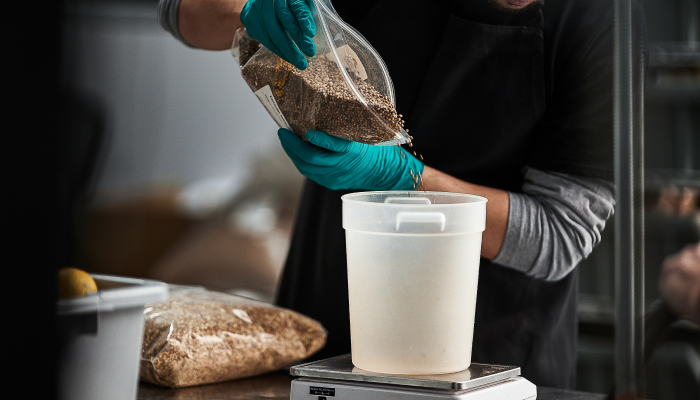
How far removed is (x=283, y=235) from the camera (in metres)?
2.01

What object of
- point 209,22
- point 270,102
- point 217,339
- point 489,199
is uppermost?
point 209,22

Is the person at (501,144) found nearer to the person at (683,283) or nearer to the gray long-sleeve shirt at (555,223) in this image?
the gray long-sleeve shirt at (555,223)

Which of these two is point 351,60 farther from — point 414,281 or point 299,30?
point 414,281

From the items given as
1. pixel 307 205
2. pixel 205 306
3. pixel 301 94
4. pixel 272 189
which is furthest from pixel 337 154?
pixel 272 189

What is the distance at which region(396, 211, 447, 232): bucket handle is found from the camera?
0.60m

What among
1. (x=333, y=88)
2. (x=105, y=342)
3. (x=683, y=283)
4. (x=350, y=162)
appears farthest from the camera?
(x=350, y=162)

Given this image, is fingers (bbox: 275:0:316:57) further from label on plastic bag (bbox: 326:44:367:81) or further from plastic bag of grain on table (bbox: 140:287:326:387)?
plastic bag of grain on table (bbox: 140:287:326:387)

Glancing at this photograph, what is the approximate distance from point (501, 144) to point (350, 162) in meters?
0.29

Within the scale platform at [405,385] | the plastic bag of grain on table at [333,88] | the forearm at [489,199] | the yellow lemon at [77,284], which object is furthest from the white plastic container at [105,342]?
the forearm at [489,199]

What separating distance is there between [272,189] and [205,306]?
1.28 m

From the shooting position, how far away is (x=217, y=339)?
858 millimetres

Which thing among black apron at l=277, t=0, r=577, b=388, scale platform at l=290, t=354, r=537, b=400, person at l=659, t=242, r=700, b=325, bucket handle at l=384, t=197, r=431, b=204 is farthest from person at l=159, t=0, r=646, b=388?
person at l=659, t=242, r=700, b=325

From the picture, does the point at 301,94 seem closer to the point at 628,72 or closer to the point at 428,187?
the point at 428,187

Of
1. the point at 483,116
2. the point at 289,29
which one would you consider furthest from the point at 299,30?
the point at 483,116
